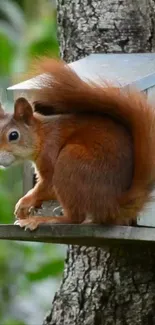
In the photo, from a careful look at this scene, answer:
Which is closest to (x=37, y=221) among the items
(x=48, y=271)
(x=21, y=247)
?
(x=48, y=271)

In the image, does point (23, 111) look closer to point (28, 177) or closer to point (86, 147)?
point (86, 147)

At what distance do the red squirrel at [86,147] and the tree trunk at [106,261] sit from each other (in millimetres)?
608

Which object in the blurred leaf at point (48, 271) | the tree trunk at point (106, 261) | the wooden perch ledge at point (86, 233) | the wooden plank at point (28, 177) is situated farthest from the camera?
the blurred leaf at point (48, 271)

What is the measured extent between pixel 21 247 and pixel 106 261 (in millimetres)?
1503

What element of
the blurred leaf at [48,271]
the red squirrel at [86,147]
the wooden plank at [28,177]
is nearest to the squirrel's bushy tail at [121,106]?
the red squirrel at [86,147]

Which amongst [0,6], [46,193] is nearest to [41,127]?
[46,193]

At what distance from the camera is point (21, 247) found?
564 cm

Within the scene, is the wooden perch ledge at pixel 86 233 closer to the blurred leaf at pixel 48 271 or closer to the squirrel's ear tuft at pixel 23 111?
the squirrel's ear tuft at pixel 23 111

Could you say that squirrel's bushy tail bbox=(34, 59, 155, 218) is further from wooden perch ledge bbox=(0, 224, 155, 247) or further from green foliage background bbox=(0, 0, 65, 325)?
green foliage background bbox=(0, 0, 65, 325)

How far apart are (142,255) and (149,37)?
77 centimetres

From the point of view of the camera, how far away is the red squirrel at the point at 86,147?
3486 millimetres

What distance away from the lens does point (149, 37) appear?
13.9 ft

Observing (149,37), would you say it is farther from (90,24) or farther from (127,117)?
(127,117)

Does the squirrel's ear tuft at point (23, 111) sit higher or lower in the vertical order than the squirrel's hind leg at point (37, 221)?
higher
